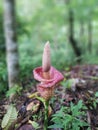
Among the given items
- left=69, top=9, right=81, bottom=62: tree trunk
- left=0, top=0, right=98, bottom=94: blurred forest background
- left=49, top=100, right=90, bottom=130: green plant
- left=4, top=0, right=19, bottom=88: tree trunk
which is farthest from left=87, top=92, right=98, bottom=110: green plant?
left=69, top=9, right=81, bottom=62: tree trunk

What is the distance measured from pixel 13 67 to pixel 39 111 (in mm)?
969

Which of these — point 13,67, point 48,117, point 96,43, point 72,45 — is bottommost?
point 96,43

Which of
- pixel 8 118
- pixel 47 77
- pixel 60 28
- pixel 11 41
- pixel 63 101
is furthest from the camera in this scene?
pixel 60 28

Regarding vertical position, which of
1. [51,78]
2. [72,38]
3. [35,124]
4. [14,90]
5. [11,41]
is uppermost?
[11,41]

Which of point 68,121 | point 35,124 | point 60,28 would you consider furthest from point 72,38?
point 68,121

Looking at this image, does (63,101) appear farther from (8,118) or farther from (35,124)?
(8,118)

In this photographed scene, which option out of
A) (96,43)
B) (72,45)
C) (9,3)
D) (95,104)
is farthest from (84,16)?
(95,104)

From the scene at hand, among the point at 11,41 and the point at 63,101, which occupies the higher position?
the point at 11,41

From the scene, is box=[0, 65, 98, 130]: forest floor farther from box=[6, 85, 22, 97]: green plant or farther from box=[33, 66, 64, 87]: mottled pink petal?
box=[33, 66, 64, 87]: mottled pink petal

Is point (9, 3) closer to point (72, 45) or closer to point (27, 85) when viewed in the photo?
point (27, 85)

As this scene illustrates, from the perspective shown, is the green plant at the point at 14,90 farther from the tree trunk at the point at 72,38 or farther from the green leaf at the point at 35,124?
the tree trunk at the point at 72,38

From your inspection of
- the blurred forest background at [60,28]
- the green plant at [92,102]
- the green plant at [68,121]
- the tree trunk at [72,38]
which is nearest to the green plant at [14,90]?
the green plant at [68,121]

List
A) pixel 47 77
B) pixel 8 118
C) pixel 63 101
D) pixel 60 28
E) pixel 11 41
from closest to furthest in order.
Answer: pixel 47 77 < pixel 8 118 < pixel 63 101 < pixel 11 41 < pixel 60 28

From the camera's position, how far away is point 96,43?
15664 mm
